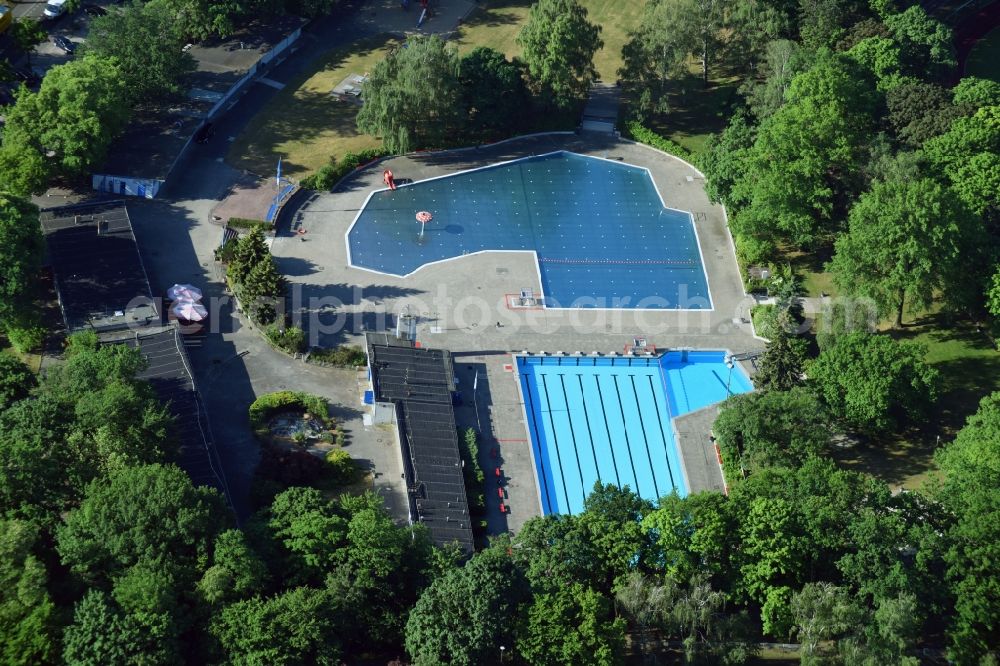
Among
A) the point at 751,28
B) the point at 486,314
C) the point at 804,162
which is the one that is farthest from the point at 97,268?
the point at 751,28

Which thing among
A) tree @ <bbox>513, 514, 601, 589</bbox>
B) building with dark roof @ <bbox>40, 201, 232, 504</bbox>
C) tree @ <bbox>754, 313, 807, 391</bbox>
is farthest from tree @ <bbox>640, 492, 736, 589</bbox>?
building with dark roof @ <bbox>40, 201, 232, 504</bbox>

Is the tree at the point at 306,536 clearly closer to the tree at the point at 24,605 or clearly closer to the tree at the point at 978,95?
the tree at the point at 24,605

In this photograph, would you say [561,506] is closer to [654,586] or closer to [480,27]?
[654,586]

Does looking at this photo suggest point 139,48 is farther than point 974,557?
Yes

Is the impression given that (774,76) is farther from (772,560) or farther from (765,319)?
(772,560)

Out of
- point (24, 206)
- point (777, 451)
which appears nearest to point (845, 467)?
point (777, 451)
